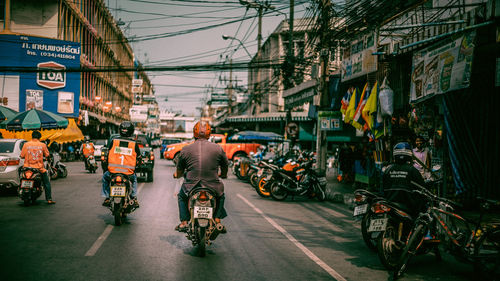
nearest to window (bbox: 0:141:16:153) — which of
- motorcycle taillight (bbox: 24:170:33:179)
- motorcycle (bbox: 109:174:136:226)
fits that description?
motorcycle taillight (bbox: 24:170:33:179)

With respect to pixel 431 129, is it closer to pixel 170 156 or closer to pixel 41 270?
pixel 41 270

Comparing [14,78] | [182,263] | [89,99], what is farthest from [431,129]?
[89,99]

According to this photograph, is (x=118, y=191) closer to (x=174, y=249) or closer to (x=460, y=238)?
(x=174, y=249)

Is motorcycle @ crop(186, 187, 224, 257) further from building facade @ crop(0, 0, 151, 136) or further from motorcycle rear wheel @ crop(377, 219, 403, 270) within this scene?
Answer: building facade @ crop(0, 0, 151, 136)

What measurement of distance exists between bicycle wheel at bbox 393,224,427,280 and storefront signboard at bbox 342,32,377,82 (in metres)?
6.34

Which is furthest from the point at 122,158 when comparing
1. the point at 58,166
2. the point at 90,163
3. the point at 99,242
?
the point at 90,163

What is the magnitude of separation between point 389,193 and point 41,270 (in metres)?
4.69

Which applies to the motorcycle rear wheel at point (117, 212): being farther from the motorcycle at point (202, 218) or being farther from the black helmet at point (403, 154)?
the black helmet at point (403, 154)

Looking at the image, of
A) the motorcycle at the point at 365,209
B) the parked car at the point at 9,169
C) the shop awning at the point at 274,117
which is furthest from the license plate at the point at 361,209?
the shop awning at the point at 274,117

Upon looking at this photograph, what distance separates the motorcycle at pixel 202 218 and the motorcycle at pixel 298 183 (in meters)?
6.76

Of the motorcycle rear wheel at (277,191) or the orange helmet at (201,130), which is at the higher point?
the orange helmet at (201,130)

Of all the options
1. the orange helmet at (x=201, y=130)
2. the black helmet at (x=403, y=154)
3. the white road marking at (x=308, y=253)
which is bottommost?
the white road marking at (x=308, y=253)

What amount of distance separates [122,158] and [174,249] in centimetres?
255

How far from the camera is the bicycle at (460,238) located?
4973mm
